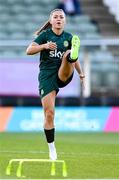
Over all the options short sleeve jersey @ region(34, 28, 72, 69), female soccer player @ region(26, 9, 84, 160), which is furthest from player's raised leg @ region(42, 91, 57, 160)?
short sleeve jersey @ region(34, 28, 72, 69)

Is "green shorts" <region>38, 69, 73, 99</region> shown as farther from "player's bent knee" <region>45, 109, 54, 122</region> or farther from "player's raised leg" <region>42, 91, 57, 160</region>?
"player's bent knee" <region>45, 109, 54, 122</region>

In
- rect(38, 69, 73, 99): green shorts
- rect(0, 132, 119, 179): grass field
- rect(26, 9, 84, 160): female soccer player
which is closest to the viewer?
rect(0, 132, 119, 179): grass field

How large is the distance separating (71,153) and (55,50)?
3.18 m

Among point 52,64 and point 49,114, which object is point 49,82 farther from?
point 49,114

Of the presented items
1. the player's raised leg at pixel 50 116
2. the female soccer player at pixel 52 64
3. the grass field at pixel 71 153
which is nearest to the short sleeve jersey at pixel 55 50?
the female soccer player at pixel 52 64

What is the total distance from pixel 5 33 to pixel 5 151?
14550mm

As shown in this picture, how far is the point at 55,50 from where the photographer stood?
12.1 metres

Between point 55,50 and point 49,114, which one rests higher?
point 55,50

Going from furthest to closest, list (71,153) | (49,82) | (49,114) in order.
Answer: (71,153), (49,82), (49,114)

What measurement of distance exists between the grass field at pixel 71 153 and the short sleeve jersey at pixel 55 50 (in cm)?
155

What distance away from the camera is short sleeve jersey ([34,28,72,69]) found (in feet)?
39.8

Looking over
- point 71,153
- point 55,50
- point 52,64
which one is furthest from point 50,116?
point 71,153

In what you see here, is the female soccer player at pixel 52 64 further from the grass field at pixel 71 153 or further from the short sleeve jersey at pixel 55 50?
the grass field at pixel 71 153

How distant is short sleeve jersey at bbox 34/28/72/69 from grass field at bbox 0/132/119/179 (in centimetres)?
155
